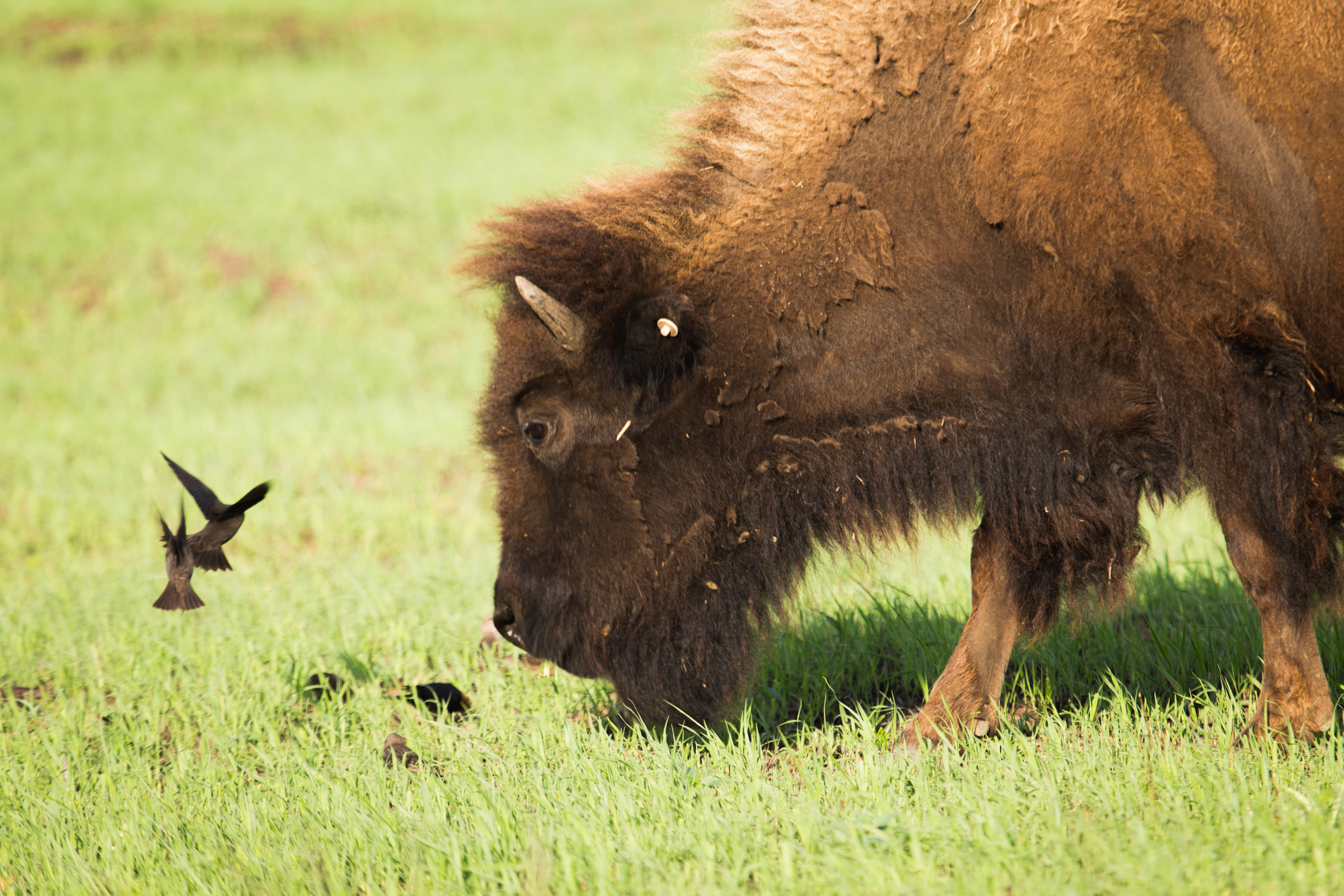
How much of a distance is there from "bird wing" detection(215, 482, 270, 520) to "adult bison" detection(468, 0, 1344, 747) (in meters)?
0.68

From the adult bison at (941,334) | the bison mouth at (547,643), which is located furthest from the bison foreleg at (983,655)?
the bison mouth at (547,643)

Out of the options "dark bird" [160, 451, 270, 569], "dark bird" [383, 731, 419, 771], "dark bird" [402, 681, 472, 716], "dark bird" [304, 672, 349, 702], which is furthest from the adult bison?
"dark bird" [304, 672, 349, 702]

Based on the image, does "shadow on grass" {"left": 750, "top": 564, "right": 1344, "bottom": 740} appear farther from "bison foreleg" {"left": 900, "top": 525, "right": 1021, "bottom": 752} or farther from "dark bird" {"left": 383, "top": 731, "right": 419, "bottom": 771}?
"dark bird" {"left": 383, "top": 731, "right": 419, "bottom": 771}

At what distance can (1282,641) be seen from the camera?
2900 millimetres

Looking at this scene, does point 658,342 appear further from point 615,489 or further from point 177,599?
point 177,599

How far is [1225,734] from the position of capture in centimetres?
297

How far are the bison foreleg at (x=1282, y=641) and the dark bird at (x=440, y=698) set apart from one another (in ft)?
8.31

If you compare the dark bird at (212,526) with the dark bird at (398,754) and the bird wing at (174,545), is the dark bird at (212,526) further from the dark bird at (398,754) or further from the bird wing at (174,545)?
the dark bird at (398,754)

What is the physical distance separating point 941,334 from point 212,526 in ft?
7.71

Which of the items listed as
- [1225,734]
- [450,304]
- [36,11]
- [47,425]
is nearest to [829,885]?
[1225,734]

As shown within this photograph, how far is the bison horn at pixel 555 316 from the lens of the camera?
2.94 meters

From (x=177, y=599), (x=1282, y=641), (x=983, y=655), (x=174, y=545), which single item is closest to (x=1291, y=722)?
(x=1282, y=641)

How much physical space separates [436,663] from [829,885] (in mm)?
2392

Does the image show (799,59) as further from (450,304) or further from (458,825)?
(450,304)
